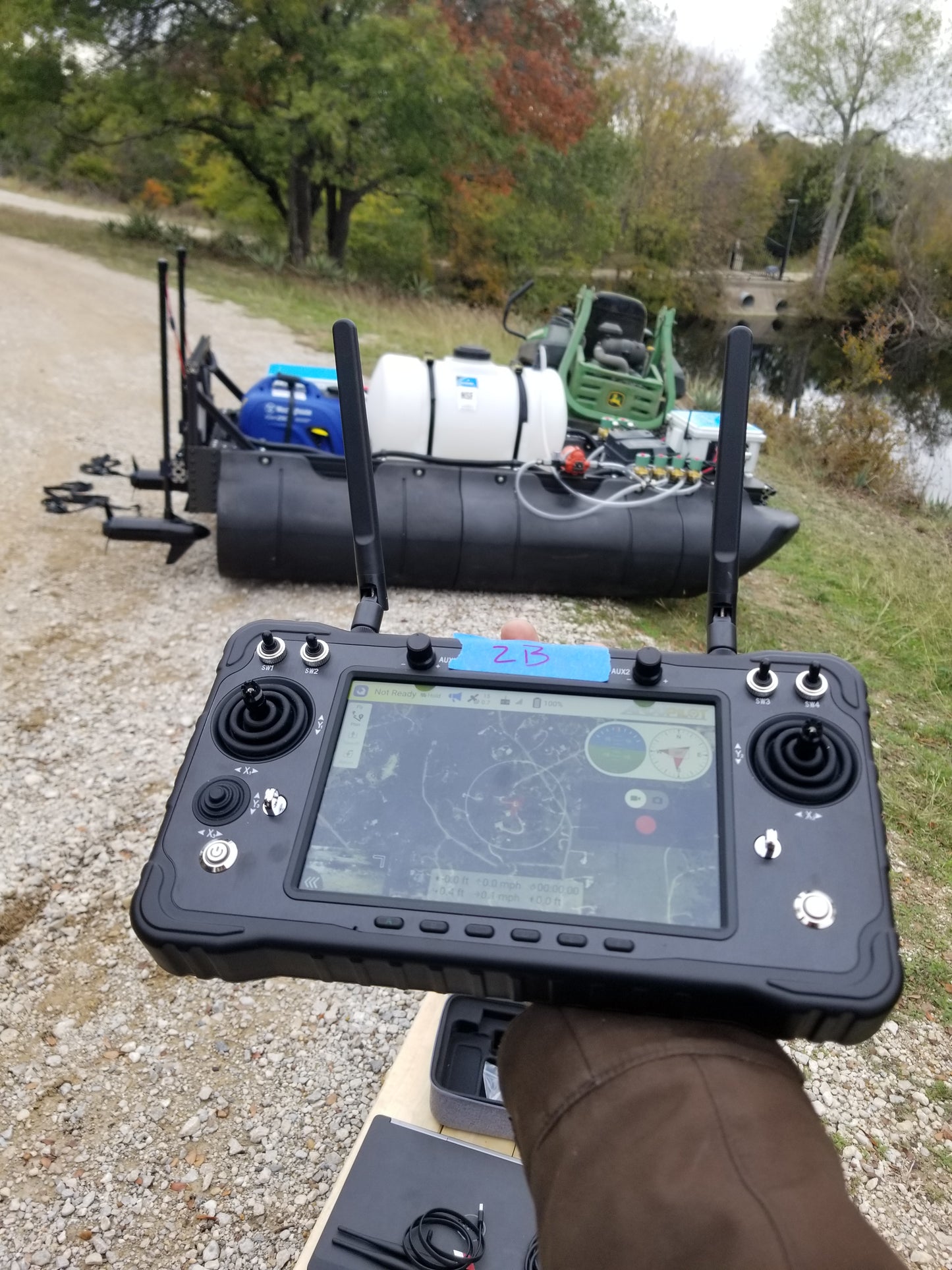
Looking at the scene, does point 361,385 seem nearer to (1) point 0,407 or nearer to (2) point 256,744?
(2) point 256,744

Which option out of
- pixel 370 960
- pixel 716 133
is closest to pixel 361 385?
pixel 370 960

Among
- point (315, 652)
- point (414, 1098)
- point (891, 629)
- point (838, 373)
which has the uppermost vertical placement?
point (315, 652)

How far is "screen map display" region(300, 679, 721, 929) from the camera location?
3.44 feet

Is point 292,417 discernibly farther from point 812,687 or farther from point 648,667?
point 812,687

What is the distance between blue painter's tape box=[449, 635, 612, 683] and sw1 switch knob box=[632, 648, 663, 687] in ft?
0.14

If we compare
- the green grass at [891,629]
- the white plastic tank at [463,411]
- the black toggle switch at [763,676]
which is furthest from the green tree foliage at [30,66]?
the black toggle switch at [763,676]

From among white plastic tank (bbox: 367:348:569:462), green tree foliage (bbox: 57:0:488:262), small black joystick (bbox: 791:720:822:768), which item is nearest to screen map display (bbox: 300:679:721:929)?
small black joystick (bbox: 791:720:822:768)

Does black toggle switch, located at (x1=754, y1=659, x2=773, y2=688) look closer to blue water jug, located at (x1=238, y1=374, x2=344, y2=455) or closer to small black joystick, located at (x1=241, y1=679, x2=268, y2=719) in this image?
small black joystick, located at (x1=241, y1=679, x2=268, y2=719)

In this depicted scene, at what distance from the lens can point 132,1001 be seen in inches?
103

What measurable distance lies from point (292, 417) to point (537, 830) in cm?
448

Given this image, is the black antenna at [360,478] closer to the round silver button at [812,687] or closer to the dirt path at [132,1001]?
the round silver button at [812,687]

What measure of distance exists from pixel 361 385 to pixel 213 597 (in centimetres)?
374

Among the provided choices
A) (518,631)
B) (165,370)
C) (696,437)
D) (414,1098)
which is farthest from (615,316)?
(414,1098)

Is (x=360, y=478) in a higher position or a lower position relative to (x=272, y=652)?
higher
